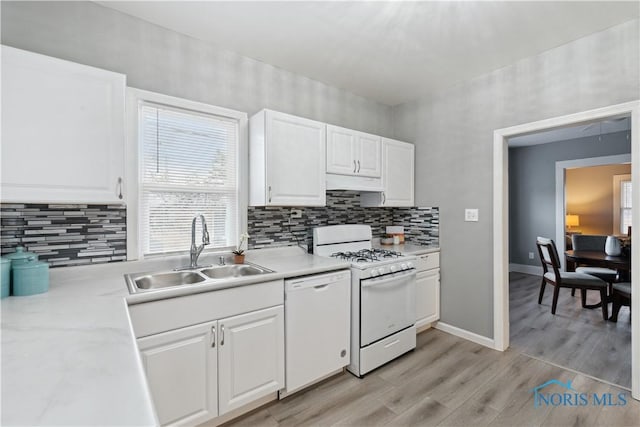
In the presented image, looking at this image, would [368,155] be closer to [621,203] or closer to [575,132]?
[575,132]

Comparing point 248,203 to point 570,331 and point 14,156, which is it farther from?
point 570,331

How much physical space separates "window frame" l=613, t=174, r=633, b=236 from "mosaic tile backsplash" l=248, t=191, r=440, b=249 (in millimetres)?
5291

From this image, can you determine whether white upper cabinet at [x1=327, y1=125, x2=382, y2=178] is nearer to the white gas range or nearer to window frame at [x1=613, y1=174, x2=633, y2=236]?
the white gas range

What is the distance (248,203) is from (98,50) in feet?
4.70

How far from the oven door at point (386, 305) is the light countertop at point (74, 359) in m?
1.28

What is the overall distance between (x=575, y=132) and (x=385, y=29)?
452 cm

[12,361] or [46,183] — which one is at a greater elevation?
[46,183]

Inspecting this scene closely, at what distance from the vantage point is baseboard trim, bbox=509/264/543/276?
18.8 feet

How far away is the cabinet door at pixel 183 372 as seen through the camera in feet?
5.16

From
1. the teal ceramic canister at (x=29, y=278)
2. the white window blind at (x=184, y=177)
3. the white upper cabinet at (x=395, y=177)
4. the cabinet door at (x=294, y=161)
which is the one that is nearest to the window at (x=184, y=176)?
the white window blind at (x=184, y=177)

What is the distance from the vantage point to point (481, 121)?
2982mm

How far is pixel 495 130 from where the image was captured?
2.87 m

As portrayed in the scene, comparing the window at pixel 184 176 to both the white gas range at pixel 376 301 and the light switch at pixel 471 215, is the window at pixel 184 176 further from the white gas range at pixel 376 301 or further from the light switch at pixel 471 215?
the light switch at pixel 471 215

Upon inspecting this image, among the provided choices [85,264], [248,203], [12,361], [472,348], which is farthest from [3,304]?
[472,348]
